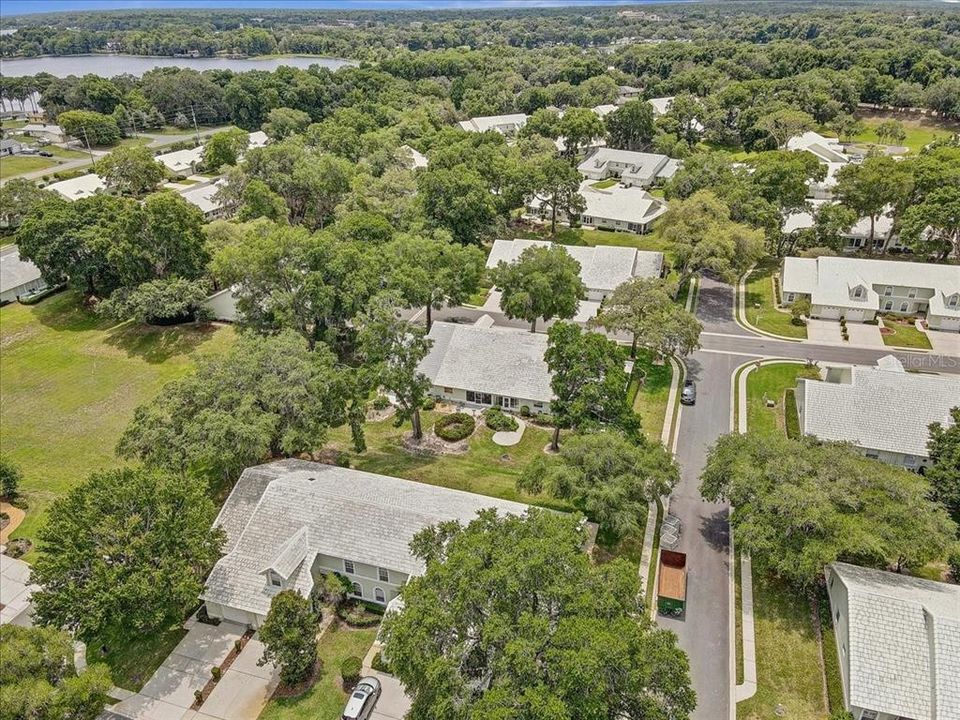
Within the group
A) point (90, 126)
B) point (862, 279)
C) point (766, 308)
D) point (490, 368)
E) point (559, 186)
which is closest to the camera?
point (490, 368)

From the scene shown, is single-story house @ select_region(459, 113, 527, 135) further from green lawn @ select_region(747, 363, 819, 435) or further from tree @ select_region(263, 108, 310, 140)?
green lawn @ select_region(747, 363, 819, 435)

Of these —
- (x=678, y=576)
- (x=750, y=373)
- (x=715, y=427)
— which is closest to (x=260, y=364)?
(x=678, y=576)

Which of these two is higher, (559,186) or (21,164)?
(559,186)

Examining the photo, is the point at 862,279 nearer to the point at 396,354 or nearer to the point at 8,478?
the point at 396,354

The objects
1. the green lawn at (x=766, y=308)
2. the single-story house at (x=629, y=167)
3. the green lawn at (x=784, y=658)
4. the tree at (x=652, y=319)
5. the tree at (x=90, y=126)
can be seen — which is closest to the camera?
the green lawn at (x=784, y=658)

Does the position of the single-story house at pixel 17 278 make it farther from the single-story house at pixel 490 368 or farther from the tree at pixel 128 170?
the single-story house at pixel 490 368

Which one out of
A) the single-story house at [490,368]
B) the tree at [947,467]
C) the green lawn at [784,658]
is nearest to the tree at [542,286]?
the single-story house at [490,368]

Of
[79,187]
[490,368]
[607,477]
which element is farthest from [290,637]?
[79,187]
